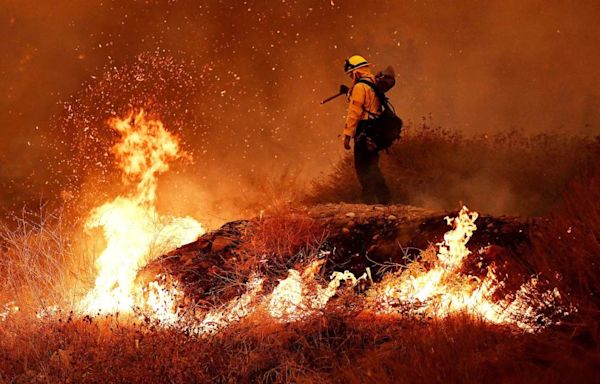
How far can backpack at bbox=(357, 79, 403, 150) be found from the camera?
8398mm

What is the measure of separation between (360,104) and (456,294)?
10.9 ft

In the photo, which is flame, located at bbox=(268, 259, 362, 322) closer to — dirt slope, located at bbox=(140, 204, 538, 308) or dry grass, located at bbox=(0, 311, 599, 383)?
dry grass, located at bbox=(0, 311, 599, 383)

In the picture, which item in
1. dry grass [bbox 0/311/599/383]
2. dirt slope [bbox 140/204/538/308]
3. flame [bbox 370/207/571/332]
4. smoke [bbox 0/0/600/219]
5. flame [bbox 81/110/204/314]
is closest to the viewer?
dry grass [bbox 0/311/599/383]

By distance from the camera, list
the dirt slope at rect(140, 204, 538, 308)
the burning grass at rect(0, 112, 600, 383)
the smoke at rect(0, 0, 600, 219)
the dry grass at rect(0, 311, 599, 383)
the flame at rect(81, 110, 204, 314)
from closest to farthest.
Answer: the dry grass at rect(0, 311, 599, 383) → the burning grass at rect(0, 112, 600, 383) → the dirt slope at rect(140, 204, 538, 308) → the flame at rect(81, 110, 204, 314) → the smoke at rect(0, 0, 600, 219)

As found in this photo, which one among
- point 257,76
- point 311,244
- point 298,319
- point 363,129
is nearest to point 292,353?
point 298,319

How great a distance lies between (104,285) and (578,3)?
32.9ft

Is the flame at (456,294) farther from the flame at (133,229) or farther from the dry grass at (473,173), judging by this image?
the dry grass at (473,173)

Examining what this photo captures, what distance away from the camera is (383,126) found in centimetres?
845

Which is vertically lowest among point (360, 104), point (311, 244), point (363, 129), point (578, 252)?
point (578, 252)

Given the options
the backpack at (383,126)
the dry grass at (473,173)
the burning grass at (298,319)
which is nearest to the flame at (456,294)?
the burning grass at (298,319)

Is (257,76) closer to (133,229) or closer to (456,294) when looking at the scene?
(133,229)

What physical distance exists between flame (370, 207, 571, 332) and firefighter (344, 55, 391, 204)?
2123 mm

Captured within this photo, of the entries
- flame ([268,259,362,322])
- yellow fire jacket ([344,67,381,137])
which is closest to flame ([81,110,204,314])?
flame ([268,259,362,322])

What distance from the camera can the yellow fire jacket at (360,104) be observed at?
327 inches
